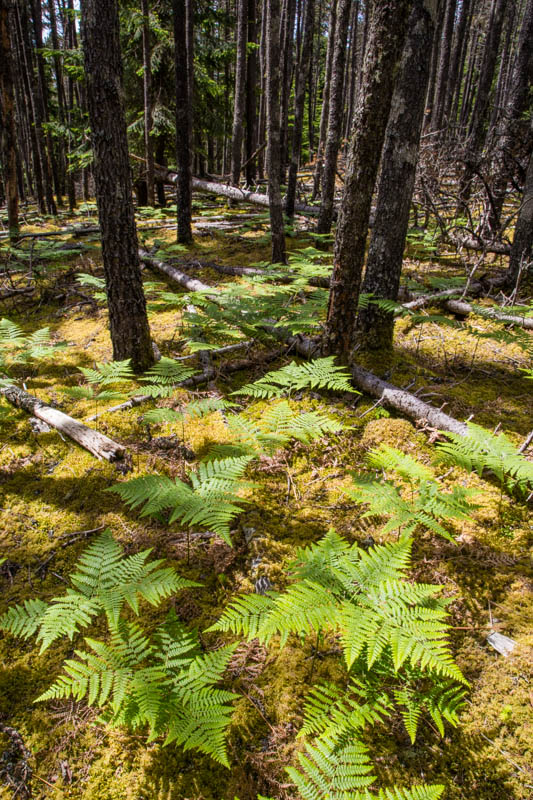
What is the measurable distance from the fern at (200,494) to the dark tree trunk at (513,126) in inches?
286

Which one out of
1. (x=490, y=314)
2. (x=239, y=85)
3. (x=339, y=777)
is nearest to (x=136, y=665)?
(x=339, y=777)

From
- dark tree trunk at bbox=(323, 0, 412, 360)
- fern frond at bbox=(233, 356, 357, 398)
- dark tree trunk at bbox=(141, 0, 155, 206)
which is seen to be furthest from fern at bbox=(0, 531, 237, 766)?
dark tree trunk at bbox=(141, 0, 155, 206)

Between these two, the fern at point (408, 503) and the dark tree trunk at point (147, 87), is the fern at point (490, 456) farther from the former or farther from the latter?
the dark tree trunk at point (147, 87)

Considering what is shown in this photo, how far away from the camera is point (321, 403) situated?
434 centimetres

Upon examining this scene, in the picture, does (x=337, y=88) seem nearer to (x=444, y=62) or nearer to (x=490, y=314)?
(x=490, y=314)

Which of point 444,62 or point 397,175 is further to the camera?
point 444,62

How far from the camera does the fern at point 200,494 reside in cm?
235

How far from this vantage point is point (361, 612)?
1.91 meters

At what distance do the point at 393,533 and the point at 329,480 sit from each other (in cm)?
69

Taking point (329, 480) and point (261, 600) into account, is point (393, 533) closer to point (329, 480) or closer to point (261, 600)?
point (329, 480)

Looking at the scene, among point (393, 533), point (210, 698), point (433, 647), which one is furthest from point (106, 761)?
point (393, 533)

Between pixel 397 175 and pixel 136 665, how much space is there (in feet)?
16.1

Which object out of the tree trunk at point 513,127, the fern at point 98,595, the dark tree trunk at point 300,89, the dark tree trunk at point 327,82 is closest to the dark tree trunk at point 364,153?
the fern at point 98,595

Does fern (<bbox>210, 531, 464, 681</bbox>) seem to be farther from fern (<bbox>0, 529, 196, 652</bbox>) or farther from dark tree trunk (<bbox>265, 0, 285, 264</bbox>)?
dark tree trunk (<bbox>265, 0, 285, 264</bbox>)
